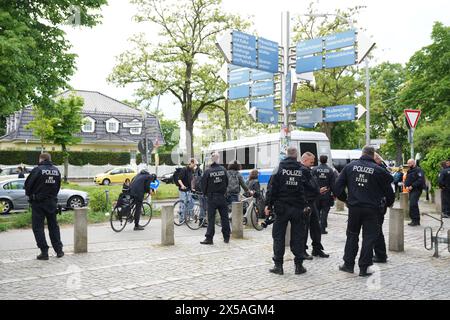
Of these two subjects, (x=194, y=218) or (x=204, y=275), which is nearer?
(x=204, y=275)

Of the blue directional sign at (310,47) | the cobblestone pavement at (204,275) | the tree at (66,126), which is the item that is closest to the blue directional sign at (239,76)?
the blue directional sign at (310,47)

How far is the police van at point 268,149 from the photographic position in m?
17.5

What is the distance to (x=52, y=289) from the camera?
5996 millimetres

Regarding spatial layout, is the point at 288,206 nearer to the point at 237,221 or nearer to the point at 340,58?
the point at 237,221

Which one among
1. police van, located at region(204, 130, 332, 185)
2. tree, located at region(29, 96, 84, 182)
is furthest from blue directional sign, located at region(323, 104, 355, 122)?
tree, located at region(29, 96, 84, 182)

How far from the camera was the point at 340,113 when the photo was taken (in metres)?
11.9

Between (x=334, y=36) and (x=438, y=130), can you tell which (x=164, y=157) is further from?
(x=334, y=36)

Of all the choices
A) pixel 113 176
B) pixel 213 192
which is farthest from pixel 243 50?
pixel 113 176

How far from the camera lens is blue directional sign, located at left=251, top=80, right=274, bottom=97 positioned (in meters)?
12.9

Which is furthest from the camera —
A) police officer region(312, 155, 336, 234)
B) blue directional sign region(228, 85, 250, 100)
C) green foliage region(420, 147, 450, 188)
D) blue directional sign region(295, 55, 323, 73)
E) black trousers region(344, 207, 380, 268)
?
green foliage region(420, 147, 450, 188)

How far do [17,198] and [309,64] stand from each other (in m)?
12.1

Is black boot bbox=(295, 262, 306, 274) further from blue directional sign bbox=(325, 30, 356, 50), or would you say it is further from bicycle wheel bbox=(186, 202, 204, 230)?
blue directional sign bbox=(325, 30, 356, 50)

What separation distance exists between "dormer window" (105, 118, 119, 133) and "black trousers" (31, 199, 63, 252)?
46834 millimetres

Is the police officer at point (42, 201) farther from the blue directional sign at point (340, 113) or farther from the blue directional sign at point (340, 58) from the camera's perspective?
the blue directional sign at point (340, 58)
